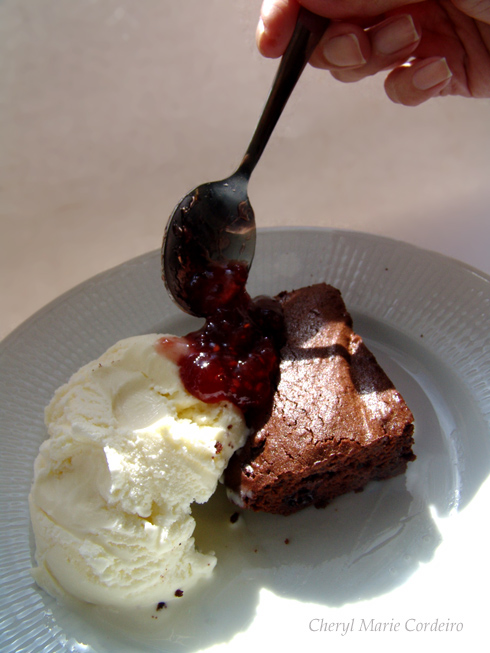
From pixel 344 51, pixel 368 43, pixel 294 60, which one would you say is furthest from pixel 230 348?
pixel 368 43

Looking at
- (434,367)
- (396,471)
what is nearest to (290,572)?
(396,471)

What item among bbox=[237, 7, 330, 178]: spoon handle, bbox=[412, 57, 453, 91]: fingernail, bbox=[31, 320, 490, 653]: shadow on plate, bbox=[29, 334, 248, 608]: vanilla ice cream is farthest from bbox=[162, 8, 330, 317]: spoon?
bbox=[31, 320, 490, 653]: shadow on plate

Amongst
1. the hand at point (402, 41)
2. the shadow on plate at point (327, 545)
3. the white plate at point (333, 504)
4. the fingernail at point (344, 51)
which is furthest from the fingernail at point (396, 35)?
the shadow on plate at point (327, 545)

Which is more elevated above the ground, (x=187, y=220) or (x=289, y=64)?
(x=289, y=64)

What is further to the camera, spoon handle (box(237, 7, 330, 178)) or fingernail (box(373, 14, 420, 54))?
fingernail (box(373, 14, 420, 54))

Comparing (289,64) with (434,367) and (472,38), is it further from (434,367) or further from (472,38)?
(434,367)

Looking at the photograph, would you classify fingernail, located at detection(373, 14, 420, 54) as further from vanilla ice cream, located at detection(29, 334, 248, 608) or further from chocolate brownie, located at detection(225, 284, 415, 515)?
vanilla ice cream, located at detection(29, 334, 248, 608)

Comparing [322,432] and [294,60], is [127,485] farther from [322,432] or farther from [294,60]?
[294,60]
